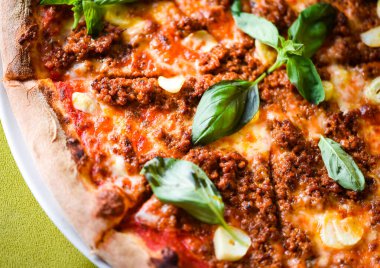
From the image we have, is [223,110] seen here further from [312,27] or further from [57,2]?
[57,2]

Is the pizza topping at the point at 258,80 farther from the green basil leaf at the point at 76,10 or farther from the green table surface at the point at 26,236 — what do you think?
the green table surface at the point at 26,236

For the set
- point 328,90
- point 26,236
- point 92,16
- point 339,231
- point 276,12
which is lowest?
point 26,236

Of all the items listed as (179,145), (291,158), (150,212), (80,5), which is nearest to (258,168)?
(291,158)

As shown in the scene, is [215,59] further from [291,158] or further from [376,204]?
[376,204]

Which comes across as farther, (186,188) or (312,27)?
(312,27)

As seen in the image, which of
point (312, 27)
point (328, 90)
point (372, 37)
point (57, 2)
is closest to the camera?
point (57, 2)

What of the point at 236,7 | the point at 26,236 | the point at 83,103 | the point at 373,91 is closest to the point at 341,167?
the point at 373,91
